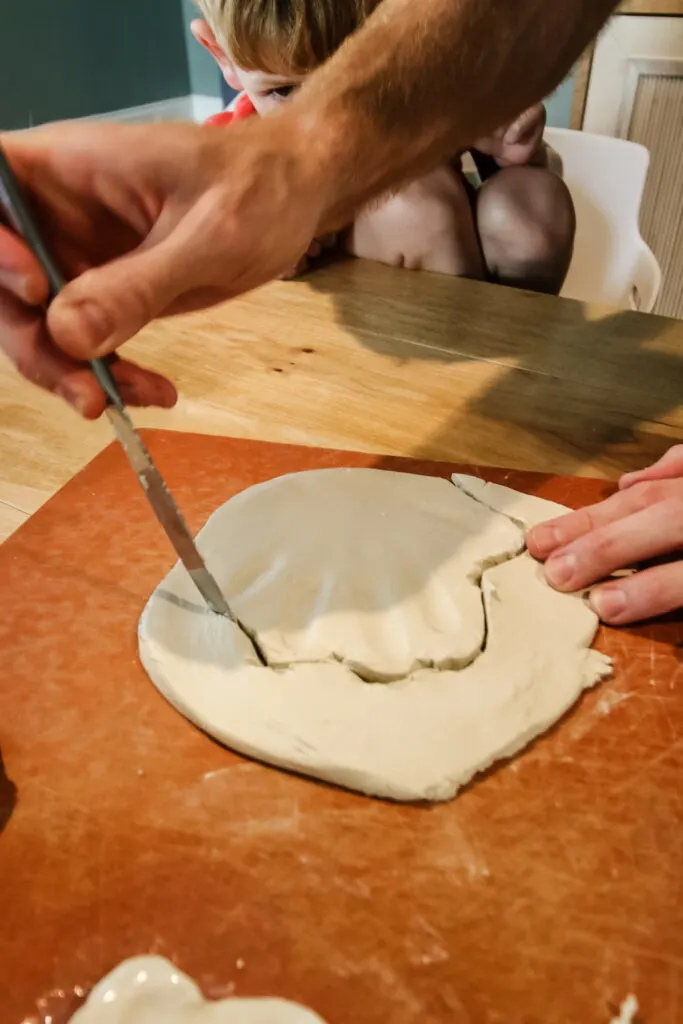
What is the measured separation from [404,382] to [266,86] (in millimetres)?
537

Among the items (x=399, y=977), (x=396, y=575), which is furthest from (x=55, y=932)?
(x=396, y=575)

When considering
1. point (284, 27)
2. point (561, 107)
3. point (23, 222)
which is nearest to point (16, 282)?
point (23, 222)

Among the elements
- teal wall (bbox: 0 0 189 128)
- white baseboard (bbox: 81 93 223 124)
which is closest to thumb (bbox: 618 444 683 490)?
teal wall (bbox: 0 0 189 128)

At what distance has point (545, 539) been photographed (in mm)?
734

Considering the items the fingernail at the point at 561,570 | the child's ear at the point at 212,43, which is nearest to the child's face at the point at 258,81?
the child's ear at the point at 212,43

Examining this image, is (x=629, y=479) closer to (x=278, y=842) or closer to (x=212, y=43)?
(x=278, y=842)

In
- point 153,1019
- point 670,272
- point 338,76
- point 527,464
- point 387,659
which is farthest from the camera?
point 670,272

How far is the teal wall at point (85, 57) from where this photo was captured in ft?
7.66

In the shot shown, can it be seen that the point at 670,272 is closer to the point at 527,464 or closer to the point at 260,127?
the point at 527,464

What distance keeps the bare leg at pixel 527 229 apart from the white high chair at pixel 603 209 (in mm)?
208

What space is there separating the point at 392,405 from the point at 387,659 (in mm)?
479

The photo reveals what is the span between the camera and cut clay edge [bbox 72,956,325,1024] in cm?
45

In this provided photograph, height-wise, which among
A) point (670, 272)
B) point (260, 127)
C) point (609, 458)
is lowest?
point (670, 272)

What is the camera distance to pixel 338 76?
31.5 inches
